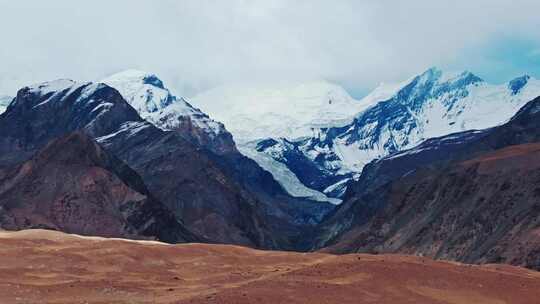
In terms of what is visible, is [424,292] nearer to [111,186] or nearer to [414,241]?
[414,241]

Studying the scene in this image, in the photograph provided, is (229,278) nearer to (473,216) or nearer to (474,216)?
(474,216)

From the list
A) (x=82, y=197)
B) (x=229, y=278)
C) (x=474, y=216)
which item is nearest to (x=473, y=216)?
(x=474, y=216)

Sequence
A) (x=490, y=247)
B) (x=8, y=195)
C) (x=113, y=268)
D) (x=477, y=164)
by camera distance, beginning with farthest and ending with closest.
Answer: (x=8, y=195), (x=477, y=164), (x=490, y=247), (x=113, y=268)

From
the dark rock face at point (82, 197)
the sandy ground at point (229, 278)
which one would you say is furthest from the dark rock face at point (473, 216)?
the sandy ground at point (229, 278)

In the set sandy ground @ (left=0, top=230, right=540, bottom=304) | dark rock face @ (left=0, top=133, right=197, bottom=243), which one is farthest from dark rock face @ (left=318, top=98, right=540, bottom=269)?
sandy ground @ (left=0, top=230, right=540, bottom=304)

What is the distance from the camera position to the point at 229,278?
48.2 meters

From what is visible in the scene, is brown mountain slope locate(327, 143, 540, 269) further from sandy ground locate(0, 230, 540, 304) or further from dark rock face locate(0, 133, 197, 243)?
sandy ground locate(0, 230, 540, 304)

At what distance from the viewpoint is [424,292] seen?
45750mm

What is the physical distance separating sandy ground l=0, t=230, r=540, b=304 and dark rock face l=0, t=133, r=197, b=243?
106m

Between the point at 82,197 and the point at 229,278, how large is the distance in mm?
126018

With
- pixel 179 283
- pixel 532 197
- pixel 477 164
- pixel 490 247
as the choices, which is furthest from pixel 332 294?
pixel 477 164

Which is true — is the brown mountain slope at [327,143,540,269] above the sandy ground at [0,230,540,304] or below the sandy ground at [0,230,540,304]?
above

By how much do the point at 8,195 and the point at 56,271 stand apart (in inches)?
5079

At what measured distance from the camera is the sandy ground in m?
42.5
